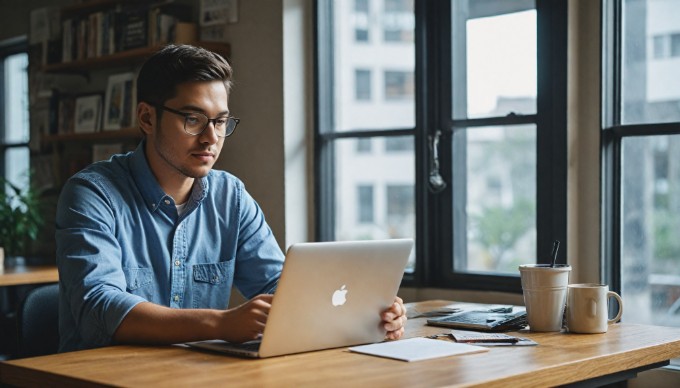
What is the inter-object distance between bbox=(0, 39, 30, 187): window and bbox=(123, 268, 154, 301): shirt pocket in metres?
4.31

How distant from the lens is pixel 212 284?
2.46 metres

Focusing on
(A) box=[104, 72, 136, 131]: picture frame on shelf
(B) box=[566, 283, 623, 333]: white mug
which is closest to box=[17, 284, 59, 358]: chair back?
(B) box=[566, 283, 623, 333]: white mug

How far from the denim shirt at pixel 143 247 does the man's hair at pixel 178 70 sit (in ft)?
0.55

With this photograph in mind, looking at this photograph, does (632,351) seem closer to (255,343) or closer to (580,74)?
(255,343)

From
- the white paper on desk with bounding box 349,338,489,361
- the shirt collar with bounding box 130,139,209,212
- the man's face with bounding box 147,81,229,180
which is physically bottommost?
the white paper on desk with bounding box 349,338,489,361

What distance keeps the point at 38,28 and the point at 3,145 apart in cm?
116

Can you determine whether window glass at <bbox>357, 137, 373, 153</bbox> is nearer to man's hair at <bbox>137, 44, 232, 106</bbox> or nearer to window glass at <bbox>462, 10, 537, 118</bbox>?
window glass at <bbox>462, 10, 537, 118</bbox>

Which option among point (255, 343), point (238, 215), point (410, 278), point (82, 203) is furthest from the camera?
point (410, 278)

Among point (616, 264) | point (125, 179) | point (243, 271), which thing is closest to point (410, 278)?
point (616, 264)

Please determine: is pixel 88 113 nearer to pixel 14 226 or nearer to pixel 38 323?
pixel 14 226

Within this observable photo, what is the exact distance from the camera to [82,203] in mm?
2184

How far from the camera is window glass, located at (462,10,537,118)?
11.6 ft

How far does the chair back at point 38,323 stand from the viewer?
7.61 feet

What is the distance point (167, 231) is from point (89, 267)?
34 centimetres
